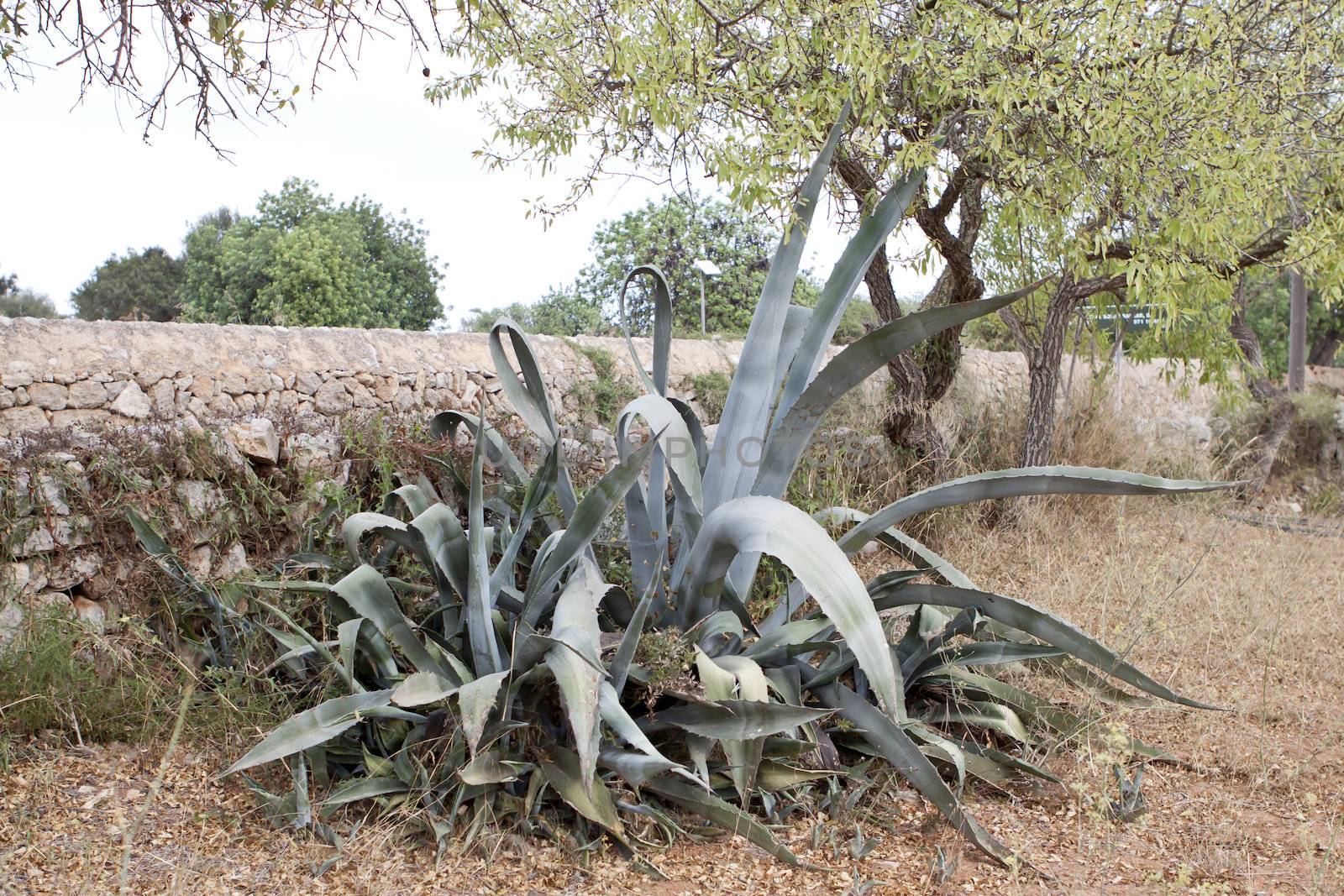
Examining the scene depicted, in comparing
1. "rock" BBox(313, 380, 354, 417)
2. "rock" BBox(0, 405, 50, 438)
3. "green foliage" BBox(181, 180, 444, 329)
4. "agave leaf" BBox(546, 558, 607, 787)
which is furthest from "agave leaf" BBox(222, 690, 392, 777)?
"green foliage" BBox(181, 180, 444, 329)

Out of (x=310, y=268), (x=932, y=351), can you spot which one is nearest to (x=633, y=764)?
(x=932, y=351)

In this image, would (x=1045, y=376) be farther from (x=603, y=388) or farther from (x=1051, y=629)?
(x=1051, y=629)

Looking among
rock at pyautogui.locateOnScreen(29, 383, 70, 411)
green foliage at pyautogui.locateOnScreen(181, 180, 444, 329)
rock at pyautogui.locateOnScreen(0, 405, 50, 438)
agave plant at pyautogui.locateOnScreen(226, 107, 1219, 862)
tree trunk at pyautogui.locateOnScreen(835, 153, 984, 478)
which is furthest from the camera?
green foliage at pyautogui.locateOnScreen(181, 180, 444, 329)

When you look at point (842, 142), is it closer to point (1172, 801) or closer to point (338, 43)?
point (338, 43)

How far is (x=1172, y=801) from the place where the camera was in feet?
10.2

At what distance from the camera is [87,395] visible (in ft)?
15.6

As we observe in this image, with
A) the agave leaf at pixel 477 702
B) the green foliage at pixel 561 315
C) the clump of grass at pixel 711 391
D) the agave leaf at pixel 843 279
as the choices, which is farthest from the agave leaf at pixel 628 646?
the green foliage at pixel 561 315

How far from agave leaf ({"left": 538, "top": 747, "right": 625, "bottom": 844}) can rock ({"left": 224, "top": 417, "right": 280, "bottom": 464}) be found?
1991 mm

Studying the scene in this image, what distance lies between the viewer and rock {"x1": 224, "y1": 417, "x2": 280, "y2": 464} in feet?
13.3

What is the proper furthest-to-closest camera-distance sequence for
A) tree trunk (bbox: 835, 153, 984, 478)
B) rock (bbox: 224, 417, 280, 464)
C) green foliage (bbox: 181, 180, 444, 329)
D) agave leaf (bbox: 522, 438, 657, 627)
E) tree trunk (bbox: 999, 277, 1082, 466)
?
green foliage (bbox: 181, 180, 444, 329)
tree trunk (bbox: 999, 277, 1082, 466)
tree trunk (bbox: 835, 153, 984, 478)
rock (bbox: 224, 417, 280, 464)
agave leaf (bbox: 522, 438, 657, 627)

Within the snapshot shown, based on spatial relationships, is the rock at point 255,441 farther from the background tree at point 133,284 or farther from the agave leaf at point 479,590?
the background tree at point 133,284

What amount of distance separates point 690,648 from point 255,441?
2173 mm

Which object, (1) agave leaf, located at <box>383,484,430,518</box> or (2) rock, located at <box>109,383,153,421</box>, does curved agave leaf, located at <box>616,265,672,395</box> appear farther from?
(2) rock, located at <box>109,383,153,421</box>

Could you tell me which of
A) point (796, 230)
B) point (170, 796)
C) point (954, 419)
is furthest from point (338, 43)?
point (954, 419)
